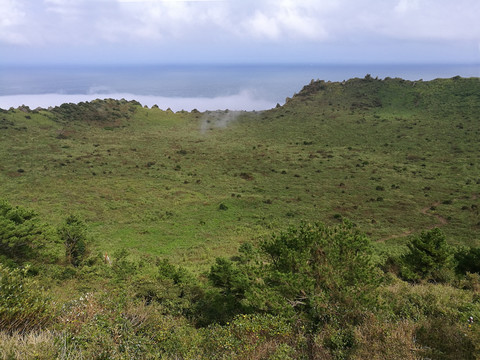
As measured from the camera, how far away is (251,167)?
6544cm

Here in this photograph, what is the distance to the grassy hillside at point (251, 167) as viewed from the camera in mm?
38031

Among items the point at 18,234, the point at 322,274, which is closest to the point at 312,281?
the point at 322,274

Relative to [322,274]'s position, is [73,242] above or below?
below

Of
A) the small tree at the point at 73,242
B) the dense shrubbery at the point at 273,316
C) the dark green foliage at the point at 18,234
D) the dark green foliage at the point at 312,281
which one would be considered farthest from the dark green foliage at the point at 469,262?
the dark green foliage at the point at 18,234

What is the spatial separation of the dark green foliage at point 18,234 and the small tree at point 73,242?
3208 millimetres

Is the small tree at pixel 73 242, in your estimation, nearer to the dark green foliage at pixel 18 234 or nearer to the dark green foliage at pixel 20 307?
the dark green foliage at pixel 18 234

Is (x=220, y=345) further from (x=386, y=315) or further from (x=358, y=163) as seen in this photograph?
(x=358, y=163)

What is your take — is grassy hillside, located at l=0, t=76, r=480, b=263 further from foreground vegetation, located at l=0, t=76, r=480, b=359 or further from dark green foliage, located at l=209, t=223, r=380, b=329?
dark green foliage, located at l=209, t=223, r=380, b=329

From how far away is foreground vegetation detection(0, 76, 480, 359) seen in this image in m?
10.1

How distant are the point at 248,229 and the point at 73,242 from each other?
62.4 feet

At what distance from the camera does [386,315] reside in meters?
11.0

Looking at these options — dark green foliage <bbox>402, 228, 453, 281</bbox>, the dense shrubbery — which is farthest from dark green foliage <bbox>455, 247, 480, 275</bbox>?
the dense shrubbery

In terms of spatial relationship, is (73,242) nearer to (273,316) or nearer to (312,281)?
(273,316)

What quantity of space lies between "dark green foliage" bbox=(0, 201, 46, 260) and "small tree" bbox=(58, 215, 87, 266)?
10.5ft
